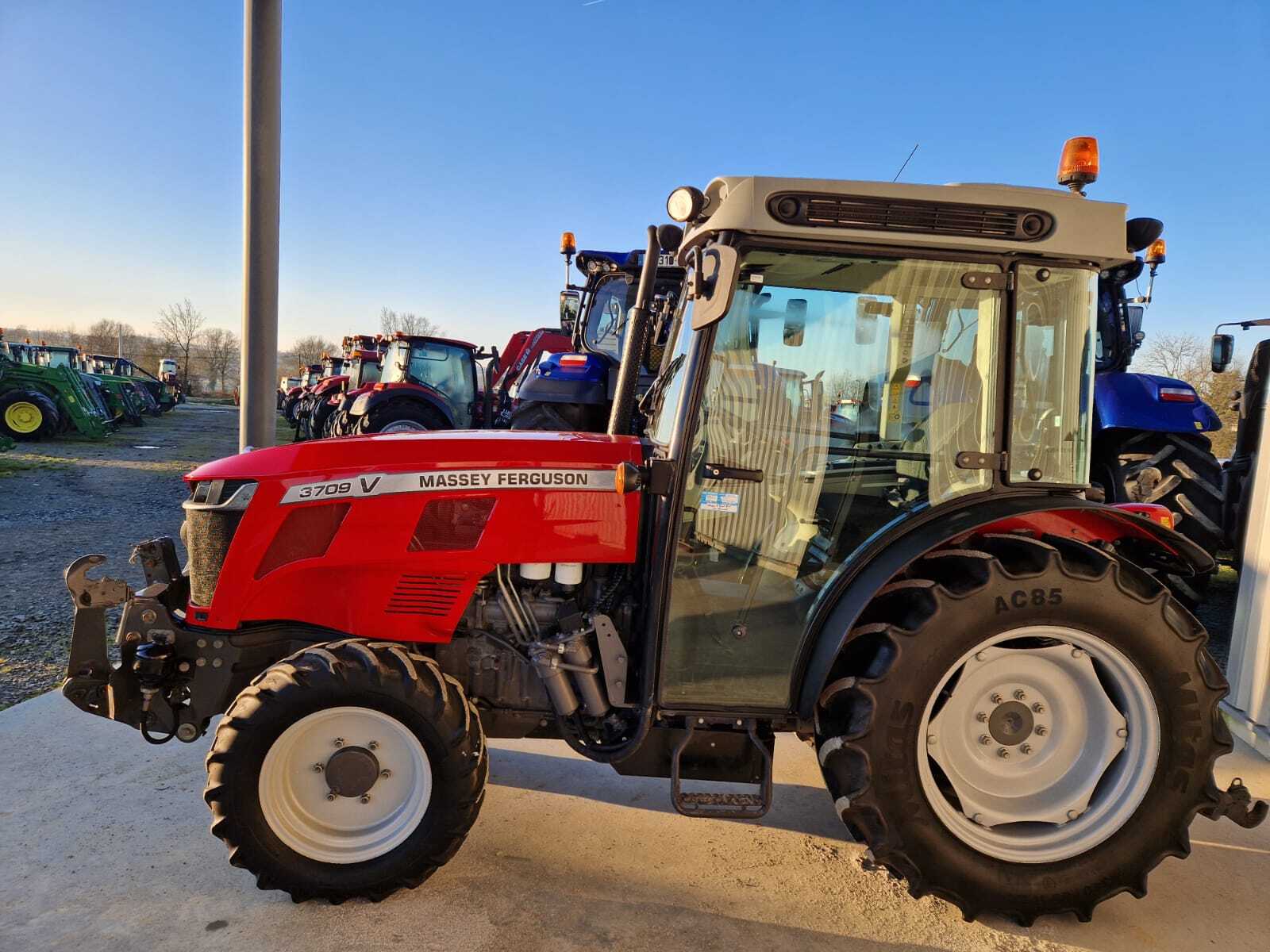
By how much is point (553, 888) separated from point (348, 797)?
0.69 m

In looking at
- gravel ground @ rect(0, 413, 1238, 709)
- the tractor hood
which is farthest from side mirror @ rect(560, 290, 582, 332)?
the tractor hood

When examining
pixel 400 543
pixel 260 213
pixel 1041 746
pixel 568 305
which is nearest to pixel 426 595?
pixel 400 543

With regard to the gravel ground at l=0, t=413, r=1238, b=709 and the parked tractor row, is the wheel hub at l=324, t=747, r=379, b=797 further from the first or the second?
the parked tractor row

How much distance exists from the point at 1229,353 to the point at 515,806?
5207 millimetres

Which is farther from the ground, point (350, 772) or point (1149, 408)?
point (1149, 408)

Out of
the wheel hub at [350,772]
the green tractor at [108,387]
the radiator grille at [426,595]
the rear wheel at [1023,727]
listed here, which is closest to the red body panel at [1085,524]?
the rear wheel at [1023,727]

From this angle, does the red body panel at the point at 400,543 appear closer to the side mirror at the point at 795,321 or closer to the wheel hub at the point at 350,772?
the wheel hub at the point at 350,772

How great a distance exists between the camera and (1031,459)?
232 centimetres

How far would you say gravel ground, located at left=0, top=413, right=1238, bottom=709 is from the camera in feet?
13.5

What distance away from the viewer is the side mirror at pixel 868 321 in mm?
2283

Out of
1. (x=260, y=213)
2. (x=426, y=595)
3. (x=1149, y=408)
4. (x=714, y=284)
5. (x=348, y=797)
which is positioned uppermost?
(x=260, y=213)

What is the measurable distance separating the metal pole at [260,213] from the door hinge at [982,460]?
3780 millimetres

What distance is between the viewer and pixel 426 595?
8.01 ft

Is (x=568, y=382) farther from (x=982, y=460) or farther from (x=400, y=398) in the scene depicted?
(x=400, y=398)
